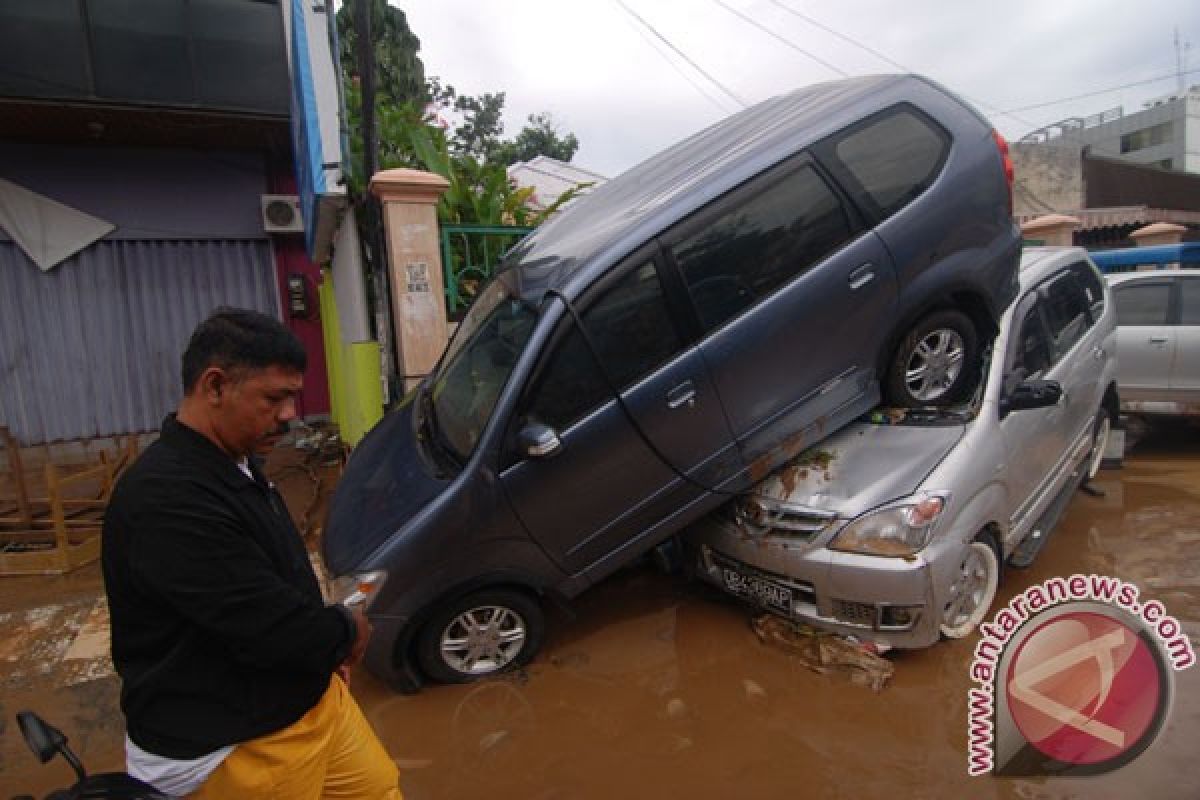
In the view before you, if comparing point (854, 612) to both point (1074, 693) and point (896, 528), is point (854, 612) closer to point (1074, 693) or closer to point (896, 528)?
point (896, 528)

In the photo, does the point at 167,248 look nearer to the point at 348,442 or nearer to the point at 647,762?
the point at 348,442

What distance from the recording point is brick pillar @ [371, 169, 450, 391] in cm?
495

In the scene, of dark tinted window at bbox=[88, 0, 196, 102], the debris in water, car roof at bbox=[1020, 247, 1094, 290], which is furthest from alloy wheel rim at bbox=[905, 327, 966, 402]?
dark tinted window at bbox=[88, 0, 196, 102]

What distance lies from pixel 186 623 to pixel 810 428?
2727mm

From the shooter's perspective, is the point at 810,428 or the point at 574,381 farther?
the point at 810,428

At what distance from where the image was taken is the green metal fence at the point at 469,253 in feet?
17.9

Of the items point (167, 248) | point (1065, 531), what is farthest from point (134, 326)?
point (1065, 531)

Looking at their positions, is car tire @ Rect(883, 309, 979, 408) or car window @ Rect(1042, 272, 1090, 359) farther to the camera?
car window @ Rect(1042, 272, 1090, 359)

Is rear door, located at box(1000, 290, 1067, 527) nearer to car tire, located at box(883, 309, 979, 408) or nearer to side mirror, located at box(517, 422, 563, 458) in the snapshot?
car tire, located at box(883, 309, 979, 408)

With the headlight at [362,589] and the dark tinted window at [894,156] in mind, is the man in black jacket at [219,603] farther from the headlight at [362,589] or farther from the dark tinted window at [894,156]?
the dark tinted window at [894,156]

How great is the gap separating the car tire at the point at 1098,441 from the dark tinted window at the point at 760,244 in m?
2.74

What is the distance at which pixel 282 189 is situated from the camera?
8539 millimetres

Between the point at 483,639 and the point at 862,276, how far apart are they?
2.56 meters

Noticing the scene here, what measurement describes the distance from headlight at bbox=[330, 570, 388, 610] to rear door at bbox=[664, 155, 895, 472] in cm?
175
